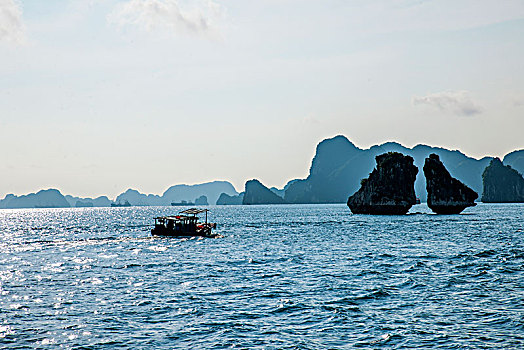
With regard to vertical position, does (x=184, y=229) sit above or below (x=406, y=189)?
below

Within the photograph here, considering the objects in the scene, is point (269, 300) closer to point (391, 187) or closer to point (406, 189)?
point (391, 187)

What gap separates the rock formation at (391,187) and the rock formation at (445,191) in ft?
20.9

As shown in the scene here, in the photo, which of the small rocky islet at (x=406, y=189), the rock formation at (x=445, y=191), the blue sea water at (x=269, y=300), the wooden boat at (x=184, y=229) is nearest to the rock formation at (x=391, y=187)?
the small rocky islet at (x=406, y=189)

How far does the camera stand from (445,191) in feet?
526

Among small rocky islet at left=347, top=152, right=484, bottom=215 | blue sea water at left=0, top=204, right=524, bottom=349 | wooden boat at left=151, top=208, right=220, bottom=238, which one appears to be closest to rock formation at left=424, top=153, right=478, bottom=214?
small rocky islet at left=347, top=152, right=484, bottom=215

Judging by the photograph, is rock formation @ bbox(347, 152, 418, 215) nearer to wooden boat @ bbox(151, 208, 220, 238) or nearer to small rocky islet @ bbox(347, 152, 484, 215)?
small rocky islet @ bbox(347, 152, 484, 215)

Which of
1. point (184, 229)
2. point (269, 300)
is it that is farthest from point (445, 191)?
point (269, 300)

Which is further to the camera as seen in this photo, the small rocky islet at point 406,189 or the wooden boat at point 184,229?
the small rocky islet at point 406,189

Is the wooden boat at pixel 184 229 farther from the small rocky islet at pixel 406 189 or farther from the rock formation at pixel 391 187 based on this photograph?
the small rocky islet at pixel 406 189

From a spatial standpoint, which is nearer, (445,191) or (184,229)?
(184,229)

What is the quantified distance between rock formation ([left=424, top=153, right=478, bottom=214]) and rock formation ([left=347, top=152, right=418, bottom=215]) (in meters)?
6.37

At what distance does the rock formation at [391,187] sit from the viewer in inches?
6491

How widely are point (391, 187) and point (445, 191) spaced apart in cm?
1685

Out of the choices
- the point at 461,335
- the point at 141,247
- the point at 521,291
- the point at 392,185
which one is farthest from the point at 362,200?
the point at 461,335
